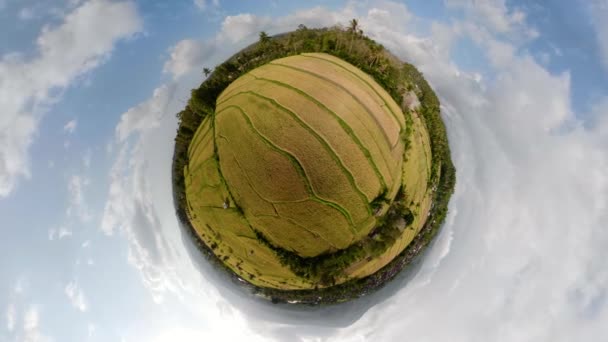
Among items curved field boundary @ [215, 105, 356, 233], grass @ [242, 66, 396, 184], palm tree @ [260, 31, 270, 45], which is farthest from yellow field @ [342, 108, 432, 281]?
palm tree @ [260, 31, 270, 45]

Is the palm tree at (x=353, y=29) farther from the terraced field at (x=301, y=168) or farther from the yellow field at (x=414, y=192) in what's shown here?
the yellow field at (x=414, y=192)

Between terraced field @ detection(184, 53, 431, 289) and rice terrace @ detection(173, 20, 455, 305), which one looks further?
rice terrace @ detection(173, 20, 455, 305)

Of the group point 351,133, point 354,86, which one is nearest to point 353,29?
point 354,86

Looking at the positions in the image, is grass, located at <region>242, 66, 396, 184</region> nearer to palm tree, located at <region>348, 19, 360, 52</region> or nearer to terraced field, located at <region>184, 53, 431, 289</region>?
terraced field, located at <region>184, 53, 431, 289</region>

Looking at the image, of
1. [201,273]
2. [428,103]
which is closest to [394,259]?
[428,103]

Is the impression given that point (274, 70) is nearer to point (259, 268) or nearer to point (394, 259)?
point (259, 268)
